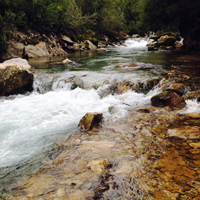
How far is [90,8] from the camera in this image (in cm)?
3597

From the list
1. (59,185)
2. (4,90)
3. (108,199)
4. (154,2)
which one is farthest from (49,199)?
(154,2)

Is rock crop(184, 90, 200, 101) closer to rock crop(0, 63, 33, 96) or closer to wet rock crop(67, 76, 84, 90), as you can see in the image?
wet rock crop(67, 76, 84, 90)

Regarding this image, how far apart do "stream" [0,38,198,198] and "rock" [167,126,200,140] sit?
1404 mm

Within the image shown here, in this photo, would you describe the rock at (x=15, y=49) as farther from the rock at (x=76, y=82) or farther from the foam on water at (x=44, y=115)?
the foam on water at (x=44, y=115)

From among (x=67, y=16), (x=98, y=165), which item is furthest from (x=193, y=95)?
(x=67, y=16)

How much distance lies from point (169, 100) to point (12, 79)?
658 cm

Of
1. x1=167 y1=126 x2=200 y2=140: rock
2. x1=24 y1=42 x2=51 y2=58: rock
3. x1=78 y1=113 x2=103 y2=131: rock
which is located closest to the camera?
x1=167 y1=126 x2=200 y2=140: rock

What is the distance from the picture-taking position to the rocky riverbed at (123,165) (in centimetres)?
248

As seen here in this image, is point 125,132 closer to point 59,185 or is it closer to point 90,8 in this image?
point 59,185

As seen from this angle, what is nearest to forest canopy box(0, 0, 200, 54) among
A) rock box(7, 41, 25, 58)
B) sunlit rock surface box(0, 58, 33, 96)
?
rock box(7, 41, 25, 58)

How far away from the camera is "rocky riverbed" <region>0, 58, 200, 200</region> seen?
8.13 ft

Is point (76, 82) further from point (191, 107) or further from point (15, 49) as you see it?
point (15, 49)

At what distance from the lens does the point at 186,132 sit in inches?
163

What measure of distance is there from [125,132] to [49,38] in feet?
69.5
